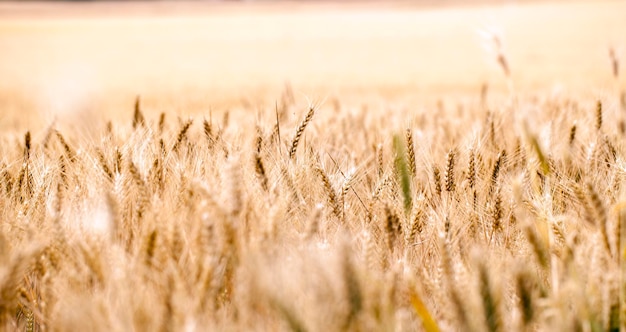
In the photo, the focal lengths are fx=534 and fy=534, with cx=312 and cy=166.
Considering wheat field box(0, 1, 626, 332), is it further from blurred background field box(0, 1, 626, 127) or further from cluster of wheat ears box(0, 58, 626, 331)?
blurred background field box(0, 1, 626, 127)

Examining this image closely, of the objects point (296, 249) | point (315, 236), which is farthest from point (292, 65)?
point (296, 249)

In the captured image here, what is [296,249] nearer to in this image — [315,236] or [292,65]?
[315,236]

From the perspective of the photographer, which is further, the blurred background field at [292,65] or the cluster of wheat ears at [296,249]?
the blurred background field at [292,65]

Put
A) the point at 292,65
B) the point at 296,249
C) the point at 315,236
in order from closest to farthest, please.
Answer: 1. the point at 296,249
2. the point at 315,236
3. the point at 292,65

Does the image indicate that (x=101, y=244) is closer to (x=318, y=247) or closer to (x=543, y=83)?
(x=318, y=247)

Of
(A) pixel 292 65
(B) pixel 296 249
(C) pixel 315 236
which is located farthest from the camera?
(A) pixel 292 65

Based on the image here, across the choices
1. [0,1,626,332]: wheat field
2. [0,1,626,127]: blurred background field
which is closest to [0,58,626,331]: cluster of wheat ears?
[0,1,626,332]: wheat field

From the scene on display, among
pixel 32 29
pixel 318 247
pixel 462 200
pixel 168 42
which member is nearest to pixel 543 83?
pixel 462 200

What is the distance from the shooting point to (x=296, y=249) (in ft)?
2.74

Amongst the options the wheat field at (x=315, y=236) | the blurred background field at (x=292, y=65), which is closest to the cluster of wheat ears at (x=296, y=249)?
the wheat field at (x=315, y=236)

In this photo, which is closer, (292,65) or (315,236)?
(315,236)

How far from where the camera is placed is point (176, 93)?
5301 millimetres

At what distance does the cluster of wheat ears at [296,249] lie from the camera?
26.6 inches

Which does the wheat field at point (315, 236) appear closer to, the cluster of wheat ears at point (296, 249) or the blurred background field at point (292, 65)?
the cluster of wheat ears at point (296, 249)
